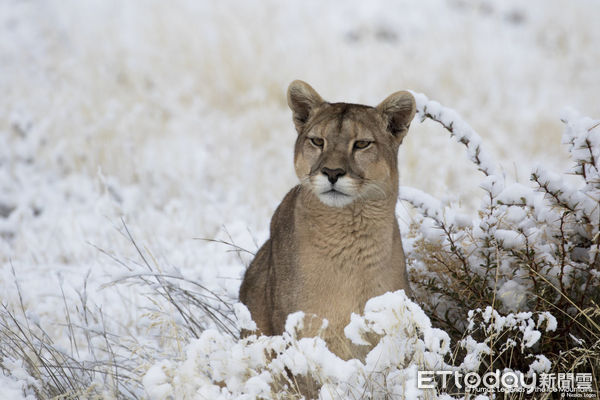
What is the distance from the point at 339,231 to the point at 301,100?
2.68 ft

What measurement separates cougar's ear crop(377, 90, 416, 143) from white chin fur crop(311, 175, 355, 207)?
1.76 feet

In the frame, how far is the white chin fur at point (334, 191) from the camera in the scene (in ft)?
11.6

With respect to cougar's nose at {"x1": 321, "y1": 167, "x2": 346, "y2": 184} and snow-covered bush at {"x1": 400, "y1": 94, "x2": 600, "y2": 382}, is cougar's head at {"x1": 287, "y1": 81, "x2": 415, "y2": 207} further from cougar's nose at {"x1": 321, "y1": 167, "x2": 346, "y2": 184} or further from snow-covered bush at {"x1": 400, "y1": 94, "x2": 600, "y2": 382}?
snow-covered bush at {"x1": 400, "y1": 94, "x2": 600, "y2": 382}

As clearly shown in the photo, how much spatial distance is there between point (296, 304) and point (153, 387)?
1.03 m

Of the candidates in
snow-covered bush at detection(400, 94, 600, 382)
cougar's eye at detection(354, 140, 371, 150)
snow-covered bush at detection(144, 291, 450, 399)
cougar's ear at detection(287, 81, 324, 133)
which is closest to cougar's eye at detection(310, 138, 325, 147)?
cougar's eye at detection(354, 140, 371, 150)

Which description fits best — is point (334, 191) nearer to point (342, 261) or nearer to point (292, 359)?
point (342, 261)

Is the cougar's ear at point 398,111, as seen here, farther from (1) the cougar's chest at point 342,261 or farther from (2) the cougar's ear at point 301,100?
(1) the cougar's chest at point 342,261

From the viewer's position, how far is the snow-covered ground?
6.47m

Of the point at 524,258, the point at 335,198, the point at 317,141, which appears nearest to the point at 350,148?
the point at 317,141

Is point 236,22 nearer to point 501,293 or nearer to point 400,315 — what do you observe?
point 501,293

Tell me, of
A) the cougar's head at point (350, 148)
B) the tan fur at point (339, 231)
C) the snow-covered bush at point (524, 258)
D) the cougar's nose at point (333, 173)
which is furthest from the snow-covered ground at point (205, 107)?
the cougar's nose at point (333, 173)

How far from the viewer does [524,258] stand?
12.5ft

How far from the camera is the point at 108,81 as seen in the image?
11.2 metres

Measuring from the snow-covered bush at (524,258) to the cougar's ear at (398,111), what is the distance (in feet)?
0.47
